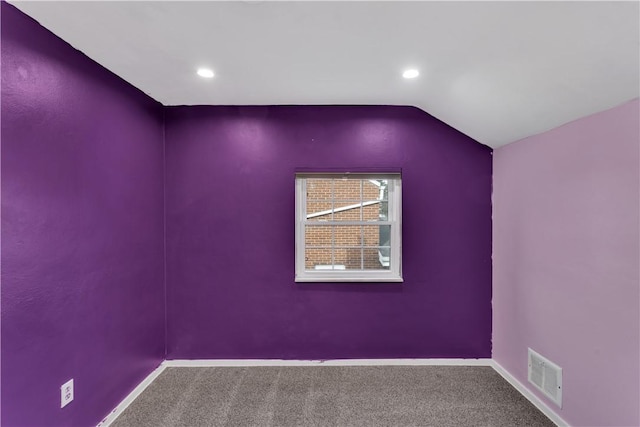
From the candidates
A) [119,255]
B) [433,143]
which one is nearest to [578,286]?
[433,143]

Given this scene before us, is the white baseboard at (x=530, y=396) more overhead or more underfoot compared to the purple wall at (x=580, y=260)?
more underfoot

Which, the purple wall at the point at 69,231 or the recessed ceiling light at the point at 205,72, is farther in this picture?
the recessed ceiling light at the point at 205,72

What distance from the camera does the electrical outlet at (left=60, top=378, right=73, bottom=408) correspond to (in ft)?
5.36

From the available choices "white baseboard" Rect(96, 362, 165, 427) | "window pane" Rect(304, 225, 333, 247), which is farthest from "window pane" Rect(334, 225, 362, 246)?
"white baseboard" Rect(96, 362, 165, 427)

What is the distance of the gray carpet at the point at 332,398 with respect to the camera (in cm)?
197

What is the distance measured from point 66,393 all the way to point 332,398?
5.51 feet

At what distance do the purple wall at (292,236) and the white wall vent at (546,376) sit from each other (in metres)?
0.53

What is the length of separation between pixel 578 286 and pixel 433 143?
1.51 meters

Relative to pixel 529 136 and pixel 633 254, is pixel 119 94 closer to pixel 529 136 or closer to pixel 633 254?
pixel 529 136

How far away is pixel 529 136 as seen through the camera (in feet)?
7.27

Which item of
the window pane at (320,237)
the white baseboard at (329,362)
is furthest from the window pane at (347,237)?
the white baseboard at (329,362)

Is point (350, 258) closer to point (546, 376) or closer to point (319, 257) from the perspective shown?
point (319, 257)

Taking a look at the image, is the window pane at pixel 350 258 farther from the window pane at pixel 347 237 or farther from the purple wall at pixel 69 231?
the purple wall at pixel 69 231

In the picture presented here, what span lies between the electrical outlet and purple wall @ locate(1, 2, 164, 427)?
29 millimetres
